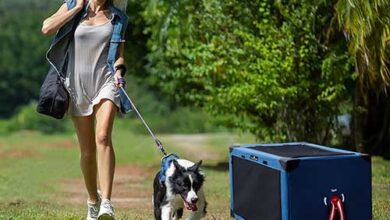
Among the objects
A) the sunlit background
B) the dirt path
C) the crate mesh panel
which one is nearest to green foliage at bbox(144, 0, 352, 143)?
the sunlit background

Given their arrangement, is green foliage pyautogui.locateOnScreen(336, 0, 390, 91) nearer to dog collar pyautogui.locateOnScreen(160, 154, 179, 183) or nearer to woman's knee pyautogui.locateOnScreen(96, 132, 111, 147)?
dog collar pyautogui.locateOnScreen(160, 154, 179, 183)

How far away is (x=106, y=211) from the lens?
716cm

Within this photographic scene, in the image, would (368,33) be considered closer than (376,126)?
Yes

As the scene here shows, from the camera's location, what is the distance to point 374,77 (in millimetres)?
11469

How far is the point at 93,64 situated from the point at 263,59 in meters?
7.59

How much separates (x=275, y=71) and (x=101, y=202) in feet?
25.6

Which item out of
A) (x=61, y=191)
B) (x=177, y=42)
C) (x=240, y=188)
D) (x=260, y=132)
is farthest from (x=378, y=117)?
(x=240, y=188)

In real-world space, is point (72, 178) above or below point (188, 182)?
below

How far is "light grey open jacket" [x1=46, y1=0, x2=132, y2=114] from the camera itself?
7.43 metres

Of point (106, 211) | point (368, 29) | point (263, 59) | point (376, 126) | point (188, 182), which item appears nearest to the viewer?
point (188, 182)

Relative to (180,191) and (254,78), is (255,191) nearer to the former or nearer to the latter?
(180,191)

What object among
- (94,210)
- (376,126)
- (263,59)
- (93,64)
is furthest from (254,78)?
(93,64)

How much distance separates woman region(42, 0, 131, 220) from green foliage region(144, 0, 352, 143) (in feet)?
22.5

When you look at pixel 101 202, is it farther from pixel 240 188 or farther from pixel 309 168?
pixel 309 168
